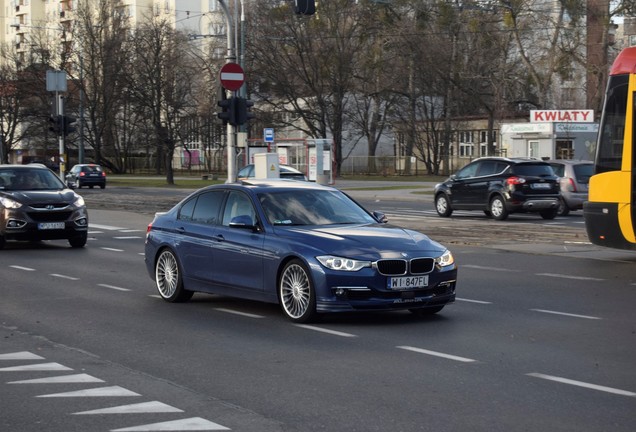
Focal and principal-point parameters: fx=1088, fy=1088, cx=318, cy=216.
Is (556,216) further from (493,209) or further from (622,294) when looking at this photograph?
(622,294)

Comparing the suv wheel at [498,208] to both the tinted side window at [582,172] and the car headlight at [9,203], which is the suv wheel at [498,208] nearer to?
the tinted side window at [582,172]

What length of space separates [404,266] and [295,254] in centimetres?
111

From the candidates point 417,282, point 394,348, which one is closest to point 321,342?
point 394,348

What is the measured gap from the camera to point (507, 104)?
65.6 meters

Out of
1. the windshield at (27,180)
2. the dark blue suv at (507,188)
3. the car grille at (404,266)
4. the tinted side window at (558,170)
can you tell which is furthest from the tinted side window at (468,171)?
the car grille at (404,266)

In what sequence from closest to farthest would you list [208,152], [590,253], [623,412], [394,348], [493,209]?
[623,412]
[394,348]
[590,253]
[493,209]
[208,152]

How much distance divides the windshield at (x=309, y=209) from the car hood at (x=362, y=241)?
29 cm

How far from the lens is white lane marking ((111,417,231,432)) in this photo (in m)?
6.64

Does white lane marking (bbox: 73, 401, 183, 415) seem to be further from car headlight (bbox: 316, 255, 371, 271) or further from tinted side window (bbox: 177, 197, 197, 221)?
tinted side window (bbox: 177, 197, 197, 221)

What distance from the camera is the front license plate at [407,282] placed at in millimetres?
10766

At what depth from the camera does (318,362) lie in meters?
8.95

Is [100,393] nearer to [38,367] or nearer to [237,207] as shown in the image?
[38,367]

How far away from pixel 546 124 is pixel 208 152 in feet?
142

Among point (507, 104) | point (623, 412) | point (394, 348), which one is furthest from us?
point (507, 104)
